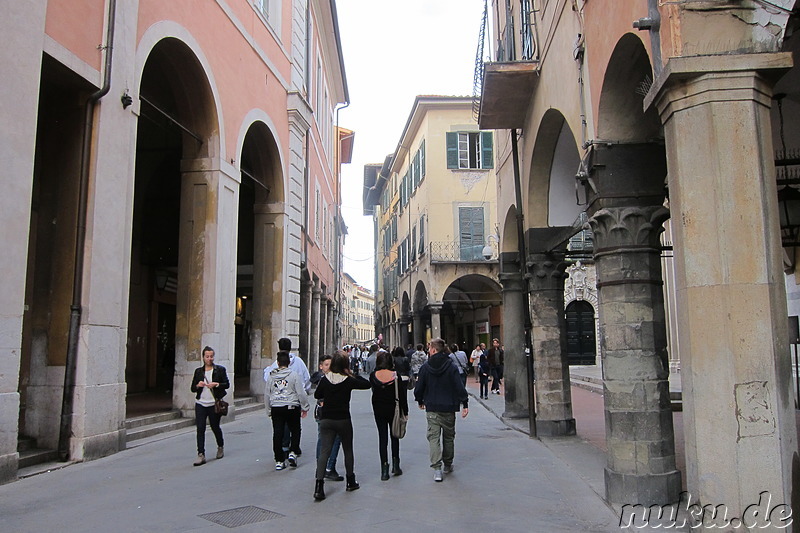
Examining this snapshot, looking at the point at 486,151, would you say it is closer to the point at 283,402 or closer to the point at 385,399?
the point at 283,402

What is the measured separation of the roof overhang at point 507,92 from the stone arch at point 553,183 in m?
0.95

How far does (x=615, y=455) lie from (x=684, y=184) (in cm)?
286

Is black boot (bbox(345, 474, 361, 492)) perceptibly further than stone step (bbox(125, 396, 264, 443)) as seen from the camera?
No

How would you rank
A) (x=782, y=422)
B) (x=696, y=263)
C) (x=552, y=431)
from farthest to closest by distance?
1. (x=552, y=431)
2. (x=696, y=263)
3. (x=782, y=422)

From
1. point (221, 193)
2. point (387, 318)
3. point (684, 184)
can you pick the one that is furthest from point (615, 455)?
point (387, 318)

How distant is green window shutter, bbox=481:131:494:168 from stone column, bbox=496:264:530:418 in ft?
59.7

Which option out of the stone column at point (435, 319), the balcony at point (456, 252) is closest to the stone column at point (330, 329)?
the stone column at point (435, 319)

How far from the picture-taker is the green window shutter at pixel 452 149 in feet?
102

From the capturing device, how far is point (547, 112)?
962cm

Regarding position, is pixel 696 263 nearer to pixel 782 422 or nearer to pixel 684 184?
pixel 684 184

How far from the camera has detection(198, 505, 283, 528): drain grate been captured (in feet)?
18.5

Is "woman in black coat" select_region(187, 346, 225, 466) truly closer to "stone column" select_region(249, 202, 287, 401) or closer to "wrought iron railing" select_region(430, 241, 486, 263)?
"stone column" select_region(249, 202, 287, 401)

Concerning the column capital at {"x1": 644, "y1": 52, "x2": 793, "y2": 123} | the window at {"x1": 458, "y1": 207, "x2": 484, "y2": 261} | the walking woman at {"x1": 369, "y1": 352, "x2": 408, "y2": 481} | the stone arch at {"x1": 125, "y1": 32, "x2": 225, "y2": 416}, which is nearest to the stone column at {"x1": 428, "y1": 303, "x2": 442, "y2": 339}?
the window at {"x1": 458, "y1": 207, "x2": 484, "y2": 261}

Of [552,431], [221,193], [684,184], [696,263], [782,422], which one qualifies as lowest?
[552,431]
